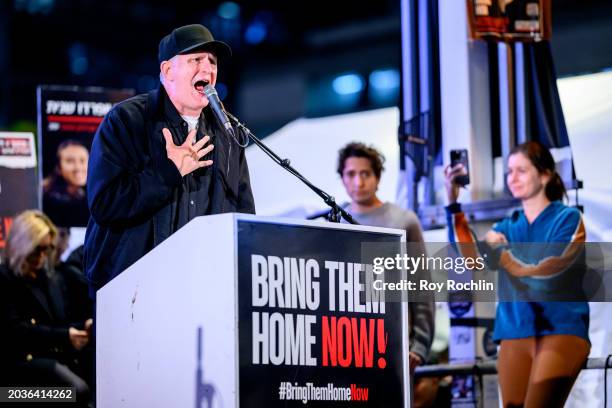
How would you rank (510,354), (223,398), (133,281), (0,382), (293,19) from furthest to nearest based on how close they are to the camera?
(293,19) < (0,382) < (510,354) < (133,281) < (223,398)

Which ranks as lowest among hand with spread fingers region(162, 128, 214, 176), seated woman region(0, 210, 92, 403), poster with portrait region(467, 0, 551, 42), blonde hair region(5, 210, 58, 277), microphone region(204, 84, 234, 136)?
seated woman region(0, 210, 92, 403)

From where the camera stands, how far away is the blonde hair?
20.7ft

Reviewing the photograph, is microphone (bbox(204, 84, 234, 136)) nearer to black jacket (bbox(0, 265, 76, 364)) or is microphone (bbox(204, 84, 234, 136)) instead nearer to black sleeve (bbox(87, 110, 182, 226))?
black sleeve (bbox(87, 110, 182, 226))

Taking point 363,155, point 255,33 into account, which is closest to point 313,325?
point 363,155

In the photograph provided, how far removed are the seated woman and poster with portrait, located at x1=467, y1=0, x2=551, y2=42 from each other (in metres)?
2.73

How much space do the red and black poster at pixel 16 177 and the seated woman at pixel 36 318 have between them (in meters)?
0.29

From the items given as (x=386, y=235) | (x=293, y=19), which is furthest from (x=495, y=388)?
(x=293, y=19)

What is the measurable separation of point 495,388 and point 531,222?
1.06 meters

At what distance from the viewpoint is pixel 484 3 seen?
6.29 metres

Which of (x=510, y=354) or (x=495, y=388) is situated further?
(x=495, y=388)

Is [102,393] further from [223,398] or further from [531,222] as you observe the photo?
[531,222]

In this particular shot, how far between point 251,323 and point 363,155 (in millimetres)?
2991

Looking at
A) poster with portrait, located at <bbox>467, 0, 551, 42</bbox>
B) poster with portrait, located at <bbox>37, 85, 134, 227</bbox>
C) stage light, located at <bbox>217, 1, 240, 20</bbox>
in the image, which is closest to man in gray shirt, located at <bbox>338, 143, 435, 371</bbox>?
poster with portrait, located at <bbox>467, 0, 551, 42</bbox>

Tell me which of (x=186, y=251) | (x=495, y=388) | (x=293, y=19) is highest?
(x=293, y=19)
